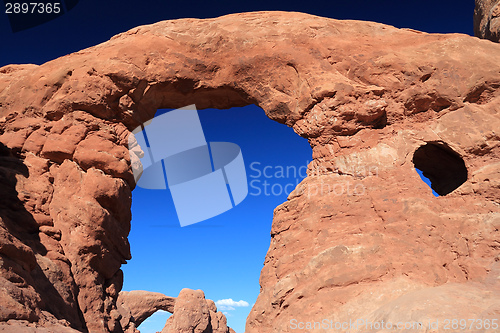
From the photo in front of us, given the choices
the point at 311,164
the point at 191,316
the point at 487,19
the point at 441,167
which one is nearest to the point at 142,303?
the point at 191,316

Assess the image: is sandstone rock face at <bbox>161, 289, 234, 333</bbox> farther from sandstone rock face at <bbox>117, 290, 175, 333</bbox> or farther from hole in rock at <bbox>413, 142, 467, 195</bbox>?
hole in rock at <bbox>413, 142, 467, 195</bbox>

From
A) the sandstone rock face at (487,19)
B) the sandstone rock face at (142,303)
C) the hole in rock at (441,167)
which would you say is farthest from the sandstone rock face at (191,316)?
the sandstone rock face at (487,19)

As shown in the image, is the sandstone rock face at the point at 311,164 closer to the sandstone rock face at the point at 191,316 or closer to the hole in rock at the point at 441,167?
the hole in rock at the point at 441,167

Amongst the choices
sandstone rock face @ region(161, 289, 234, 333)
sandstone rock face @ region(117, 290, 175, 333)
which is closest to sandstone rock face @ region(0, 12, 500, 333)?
sandstone rock face @ region(117, 290, 175, 333)

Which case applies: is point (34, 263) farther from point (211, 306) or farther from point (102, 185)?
point (211, 306)

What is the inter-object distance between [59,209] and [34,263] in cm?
Result: 222

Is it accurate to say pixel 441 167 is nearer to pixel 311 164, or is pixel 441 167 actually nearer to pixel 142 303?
pixel 311 164

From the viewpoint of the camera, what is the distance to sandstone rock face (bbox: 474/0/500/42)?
12859 millimetres

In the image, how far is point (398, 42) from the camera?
9.38 m

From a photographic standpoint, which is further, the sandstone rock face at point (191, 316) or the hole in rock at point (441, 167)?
the sandstone rock face at point (191, 316)

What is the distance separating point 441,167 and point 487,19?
7.46 meters

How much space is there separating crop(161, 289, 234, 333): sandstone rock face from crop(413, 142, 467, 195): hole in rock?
2007 centimetres

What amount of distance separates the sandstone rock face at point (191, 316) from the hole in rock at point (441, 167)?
20071mm

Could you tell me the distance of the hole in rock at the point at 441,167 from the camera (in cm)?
920
